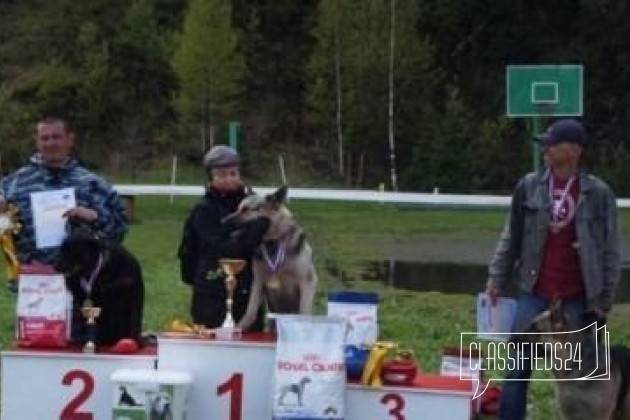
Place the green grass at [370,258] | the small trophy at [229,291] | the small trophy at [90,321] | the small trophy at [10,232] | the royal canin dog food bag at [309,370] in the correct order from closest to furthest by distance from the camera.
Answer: the royal canin dog food bag at [309,370] → the small trophy at [229,291] → the small trophy at [90,321] → the small trophy at [10,232] → the green grass at [370,258]

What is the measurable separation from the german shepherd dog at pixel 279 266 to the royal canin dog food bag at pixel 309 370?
3.43 ft

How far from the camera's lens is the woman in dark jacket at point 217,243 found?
604 centimetres

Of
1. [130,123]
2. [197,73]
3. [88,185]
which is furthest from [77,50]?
[88,185]

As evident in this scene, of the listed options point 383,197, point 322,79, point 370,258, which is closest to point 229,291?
point 370,258

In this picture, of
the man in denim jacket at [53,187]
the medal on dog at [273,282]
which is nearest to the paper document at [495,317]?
the medal on dog at [273,282]

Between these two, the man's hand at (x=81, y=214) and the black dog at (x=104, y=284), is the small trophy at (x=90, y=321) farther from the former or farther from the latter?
the man's hand at (x=81, y=214)

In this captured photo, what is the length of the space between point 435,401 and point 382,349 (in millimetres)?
296

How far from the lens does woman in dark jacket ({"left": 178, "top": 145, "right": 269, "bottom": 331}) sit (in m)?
6.04

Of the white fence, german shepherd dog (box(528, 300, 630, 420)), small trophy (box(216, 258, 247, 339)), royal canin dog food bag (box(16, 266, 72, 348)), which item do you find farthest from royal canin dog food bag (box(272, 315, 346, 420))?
the white fence

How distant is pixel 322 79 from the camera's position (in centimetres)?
3725

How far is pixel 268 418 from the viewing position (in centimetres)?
515

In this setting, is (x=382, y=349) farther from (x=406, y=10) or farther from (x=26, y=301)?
(x=406, y=10)

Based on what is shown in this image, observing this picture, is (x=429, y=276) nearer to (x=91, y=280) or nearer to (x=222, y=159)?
(x=222, y=159)

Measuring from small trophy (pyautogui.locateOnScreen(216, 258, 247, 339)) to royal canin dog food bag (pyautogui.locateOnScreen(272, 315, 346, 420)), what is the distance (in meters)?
0.44
